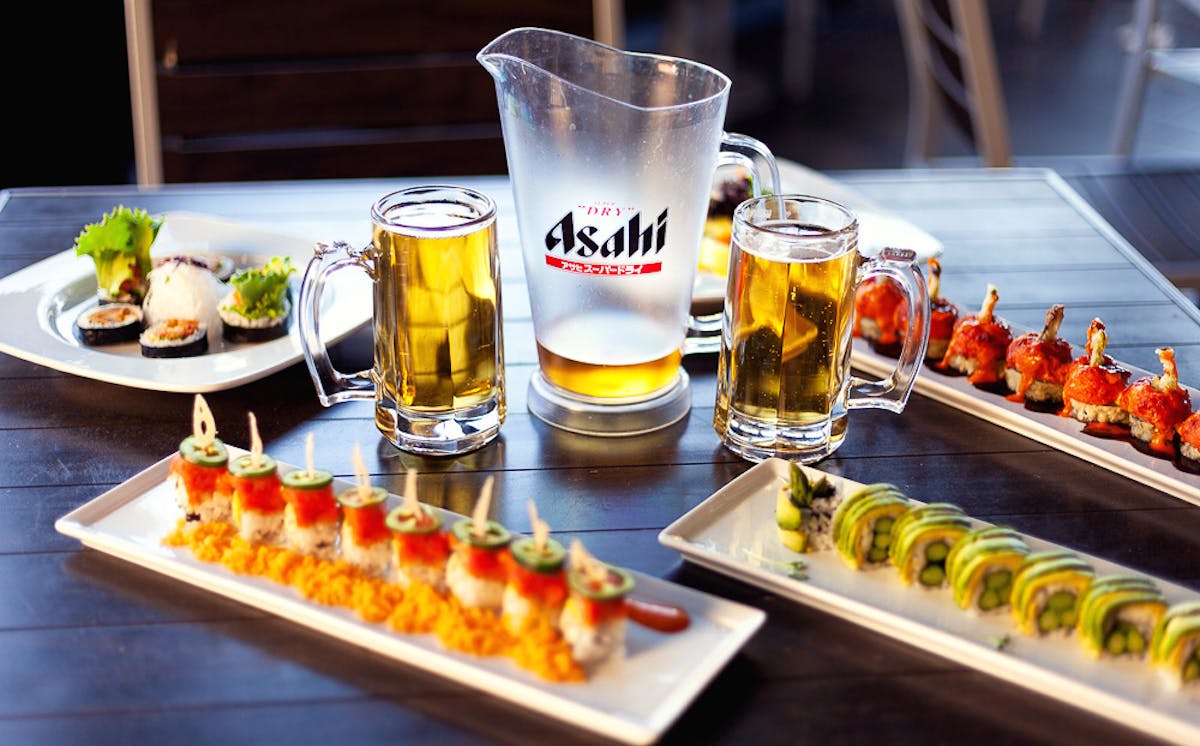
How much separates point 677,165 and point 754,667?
46 centimetres

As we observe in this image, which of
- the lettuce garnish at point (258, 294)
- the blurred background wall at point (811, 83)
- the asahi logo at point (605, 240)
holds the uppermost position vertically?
the asahi logo at point (605, 240)

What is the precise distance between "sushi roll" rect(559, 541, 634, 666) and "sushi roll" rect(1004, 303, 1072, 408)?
55 cm

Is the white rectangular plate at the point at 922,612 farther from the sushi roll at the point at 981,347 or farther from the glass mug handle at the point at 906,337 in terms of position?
the sushi roll at the point at 981,347

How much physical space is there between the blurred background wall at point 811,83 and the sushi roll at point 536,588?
9.46 ft

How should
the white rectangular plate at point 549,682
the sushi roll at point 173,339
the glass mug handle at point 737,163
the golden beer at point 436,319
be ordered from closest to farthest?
the white rectangular plate at point 549,682 → the golden beer at point 436,319 → the glass mug handle at point 737,163 → the sushi roll at point 173,339

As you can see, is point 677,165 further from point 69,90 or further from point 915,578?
point 69,90

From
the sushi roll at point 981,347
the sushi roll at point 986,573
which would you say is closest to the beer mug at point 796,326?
the sushi roll at point 981,347

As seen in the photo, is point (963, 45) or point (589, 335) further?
point (963, 45)

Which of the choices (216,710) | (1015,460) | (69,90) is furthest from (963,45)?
(69,90)

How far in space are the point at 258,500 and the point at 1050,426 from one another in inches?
28.5

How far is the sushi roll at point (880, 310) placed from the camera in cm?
133

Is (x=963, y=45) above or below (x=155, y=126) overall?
above

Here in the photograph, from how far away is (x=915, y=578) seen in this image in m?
0.94

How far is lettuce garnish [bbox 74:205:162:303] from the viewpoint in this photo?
1.39 m
